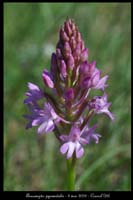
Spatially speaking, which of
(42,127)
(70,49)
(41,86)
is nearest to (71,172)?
(42,127)

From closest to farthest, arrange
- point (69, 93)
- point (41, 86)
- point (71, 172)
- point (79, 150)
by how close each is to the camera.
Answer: point (69, 93) → point (79, 150) → point (71, 172) → point (41, 86)

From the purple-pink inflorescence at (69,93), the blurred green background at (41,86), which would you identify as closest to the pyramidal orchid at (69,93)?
the purple-pink inflorescence at (69,93)

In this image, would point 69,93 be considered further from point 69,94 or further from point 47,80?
point 47,80

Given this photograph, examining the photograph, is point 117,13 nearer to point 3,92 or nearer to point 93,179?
point 3,92

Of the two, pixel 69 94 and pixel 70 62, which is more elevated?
pixel 70 62

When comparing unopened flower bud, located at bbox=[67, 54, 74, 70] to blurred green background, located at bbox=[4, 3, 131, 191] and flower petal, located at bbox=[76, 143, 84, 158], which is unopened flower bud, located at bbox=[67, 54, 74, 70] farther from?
blurred green background, located at bbox=[4, 3, 131, 191]

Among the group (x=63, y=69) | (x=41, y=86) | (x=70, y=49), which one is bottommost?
(x=63, y=69)

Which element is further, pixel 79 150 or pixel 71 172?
pixel 71 172

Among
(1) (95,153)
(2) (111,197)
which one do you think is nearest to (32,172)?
(1) (95,153)

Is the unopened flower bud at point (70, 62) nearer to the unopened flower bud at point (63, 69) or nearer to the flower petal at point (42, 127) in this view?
the unopened flower bud at point (63, 69)
